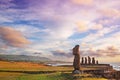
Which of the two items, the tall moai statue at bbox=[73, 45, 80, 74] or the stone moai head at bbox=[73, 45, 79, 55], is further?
the tall moai statue at bbox=[73, 45, 80, 74]

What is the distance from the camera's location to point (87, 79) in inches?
1789

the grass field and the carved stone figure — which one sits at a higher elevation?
the carved stone figure

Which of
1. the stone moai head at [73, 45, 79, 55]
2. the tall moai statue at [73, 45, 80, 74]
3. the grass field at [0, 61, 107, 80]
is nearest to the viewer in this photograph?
the grass field at [0, 61, 107, 80]

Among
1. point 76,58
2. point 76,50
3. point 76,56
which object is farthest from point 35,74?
point 76,50

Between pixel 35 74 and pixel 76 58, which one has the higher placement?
pixel 76 58

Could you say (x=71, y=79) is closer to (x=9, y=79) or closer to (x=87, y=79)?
(x=87, y=79)

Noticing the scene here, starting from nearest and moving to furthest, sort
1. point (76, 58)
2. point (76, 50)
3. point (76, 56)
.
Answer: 1. point (76, 50)
2. point (76, 56)
3. point (76, 58)

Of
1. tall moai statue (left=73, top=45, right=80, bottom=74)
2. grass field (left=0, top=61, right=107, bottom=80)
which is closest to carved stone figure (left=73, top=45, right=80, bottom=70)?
tall moai statue (left=73, top=45, right=80, bottom=74)

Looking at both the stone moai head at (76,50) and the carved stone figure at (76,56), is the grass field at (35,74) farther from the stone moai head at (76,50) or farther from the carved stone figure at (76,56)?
the stone moai head at (76,50)

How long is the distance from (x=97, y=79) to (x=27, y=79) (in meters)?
12.2

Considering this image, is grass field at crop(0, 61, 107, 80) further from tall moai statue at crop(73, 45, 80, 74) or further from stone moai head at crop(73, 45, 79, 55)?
stone moai head at crop(73, 45, 79, 55)

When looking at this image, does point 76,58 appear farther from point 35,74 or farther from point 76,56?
point 35,74

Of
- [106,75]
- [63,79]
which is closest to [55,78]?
[63,79]

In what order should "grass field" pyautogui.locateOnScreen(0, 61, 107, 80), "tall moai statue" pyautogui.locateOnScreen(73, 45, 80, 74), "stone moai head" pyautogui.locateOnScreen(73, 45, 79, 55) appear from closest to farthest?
"grass field" pyautogui.locateOnScreen(0, 61, 107, 80) → "stone moai head" pyautogui.locateOnScreen(73, 45, 79, 55) → "tall moai statue" pyautogui.locateOnScreen(73, 45, 80, 74)
